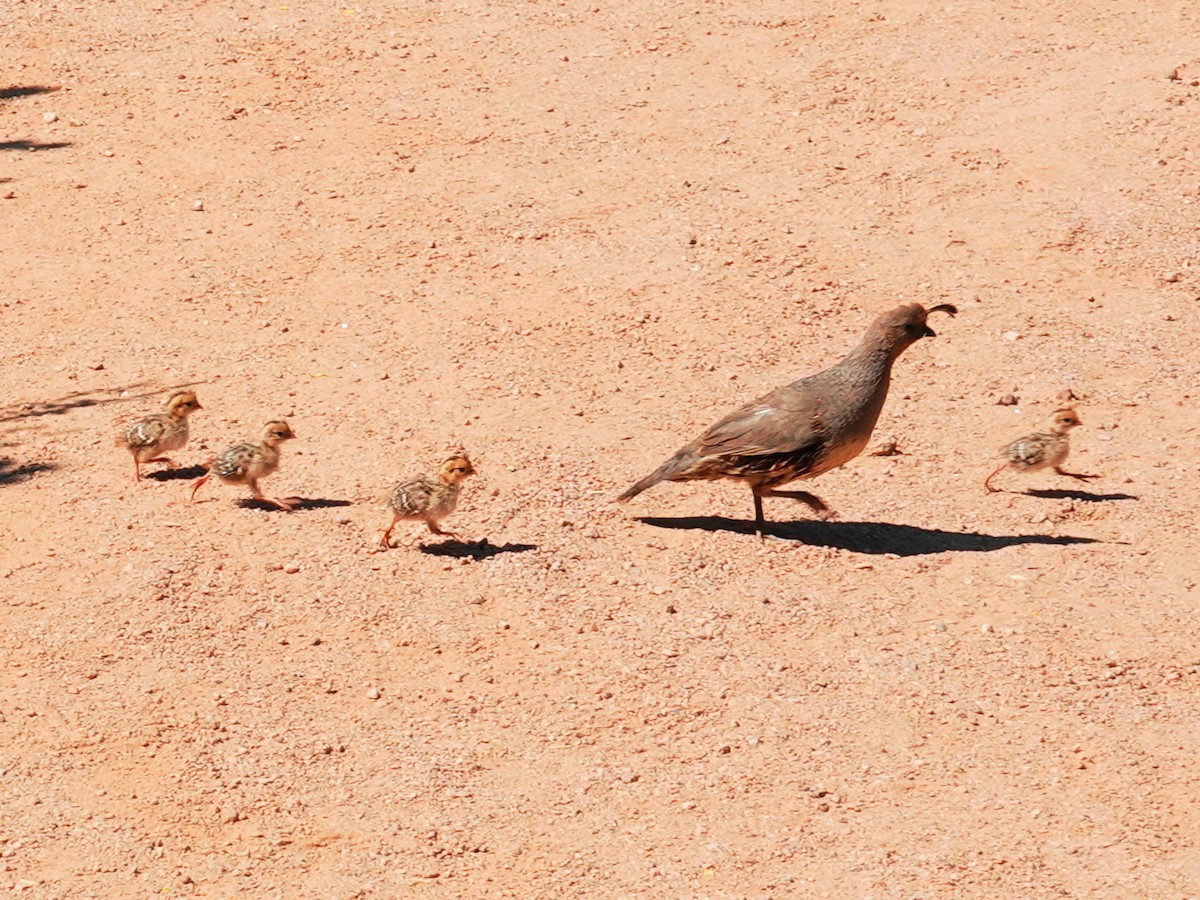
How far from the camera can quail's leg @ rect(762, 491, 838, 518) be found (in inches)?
396

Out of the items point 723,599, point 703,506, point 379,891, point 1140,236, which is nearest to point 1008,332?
point 1140,236

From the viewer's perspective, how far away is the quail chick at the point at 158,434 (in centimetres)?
995

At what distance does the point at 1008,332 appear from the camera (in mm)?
12227

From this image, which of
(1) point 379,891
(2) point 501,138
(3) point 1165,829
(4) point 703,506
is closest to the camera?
(1) point 379,891

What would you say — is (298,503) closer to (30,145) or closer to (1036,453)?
(1036,453)

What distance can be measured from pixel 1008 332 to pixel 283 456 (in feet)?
16.7

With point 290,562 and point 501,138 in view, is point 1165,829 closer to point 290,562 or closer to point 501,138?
point 290,562

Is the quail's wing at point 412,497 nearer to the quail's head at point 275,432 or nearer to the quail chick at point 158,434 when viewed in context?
the quail's head at point 275,432

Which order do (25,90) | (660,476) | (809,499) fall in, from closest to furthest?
(660,476) < (809,499) < (25,90)

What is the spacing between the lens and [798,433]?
973cm

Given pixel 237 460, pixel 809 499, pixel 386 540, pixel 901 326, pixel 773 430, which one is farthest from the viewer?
pixel 901 326

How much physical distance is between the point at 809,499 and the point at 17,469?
4545 mm

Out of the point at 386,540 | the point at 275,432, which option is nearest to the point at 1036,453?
the point at 386,540

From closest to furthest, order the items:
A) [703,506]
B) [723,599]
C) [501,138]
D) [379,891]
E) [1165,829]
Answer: [379,891] → [1165,829] → [723,599] → [703,506] → [501,138]
